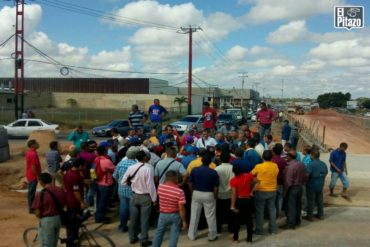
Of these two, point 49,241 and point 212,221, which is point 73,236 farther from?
point 212,221

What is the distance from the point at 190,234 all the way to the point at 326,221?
146 inches

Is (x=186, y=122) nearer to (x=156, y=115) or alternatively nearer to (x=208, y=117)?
(x=208, y=117)

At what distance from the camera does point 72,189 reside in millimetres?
8242

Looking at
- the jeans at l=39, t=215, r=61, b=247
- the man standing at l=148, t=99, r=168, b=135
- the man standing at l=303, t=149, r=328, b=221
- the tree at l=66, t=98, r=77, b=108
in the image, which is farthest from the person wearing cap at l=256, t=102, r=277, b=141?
the tree at l=66, t=98, r=77, b=108

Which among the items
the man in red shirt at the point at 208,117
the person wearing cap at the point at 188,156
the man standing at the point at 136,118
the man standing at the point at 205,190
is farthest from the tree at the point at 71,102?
the man standing at the point at 205,190

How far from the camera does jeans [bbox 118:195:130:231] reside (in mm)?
9250

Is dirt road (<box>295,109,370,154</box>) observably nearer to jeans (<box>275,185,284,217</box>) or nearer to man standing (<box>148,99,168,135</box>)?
man standing (<box>148,99,168,135</box>)

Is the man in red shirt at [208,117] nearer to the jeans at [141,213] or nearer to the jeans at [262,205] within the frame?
the jeans at [262,205]

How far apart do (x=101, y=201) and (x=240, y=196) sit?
3159 mm

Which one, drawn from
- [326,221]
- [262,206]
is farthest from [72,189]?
[326,221]

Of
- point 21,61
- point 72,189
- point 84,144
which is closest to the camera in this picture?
point 72,189

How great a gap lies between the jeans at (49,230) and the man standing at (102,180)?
2864 mm

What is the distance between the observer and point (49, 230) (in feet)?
22.6

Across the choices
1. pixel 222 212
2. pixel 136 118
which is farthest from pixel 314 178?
pixel 136 118
